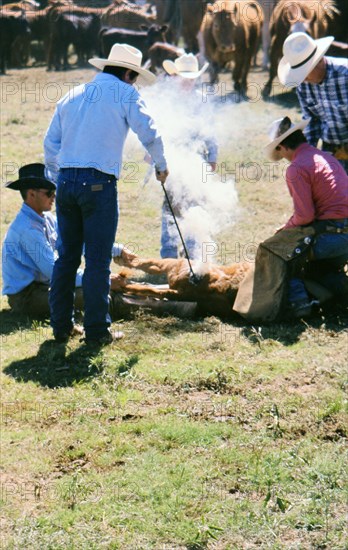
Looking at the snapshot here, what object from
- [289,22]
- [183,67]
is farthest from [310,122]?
[289,22]

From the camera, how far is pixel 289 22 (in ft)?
58.5

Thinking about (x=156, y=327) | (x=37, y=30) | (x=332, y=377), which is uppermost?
(x=332, y=377)

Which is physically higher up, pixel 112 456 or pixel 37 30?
pixel 112 456

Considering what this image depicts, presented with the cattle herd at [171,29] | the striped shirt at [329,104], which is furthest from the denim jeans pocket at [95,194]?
the cattle herd at [171,29]

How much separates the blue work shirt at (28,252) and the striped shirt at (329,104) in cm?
237

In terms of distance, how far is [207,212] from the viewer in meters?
8.41

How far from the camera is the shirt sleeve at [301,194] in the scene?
6883 millimetres

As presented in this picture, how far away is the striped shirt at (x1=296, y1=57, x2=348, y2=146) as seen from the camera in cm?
760

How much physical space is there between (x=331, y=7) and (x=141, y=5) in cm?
996

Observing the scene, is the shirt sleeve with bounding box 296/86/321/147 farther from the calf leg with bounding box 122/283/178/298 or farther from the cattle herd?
the cattle herd

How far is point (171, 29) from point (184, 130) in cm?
1723

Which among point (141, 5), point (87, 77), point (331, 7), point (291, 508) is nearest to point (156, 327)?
point (291, 508)

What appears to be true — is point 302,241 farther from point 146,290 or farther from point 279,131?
point 146,290

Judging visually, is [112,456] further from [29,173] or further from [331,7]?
[331,7]
